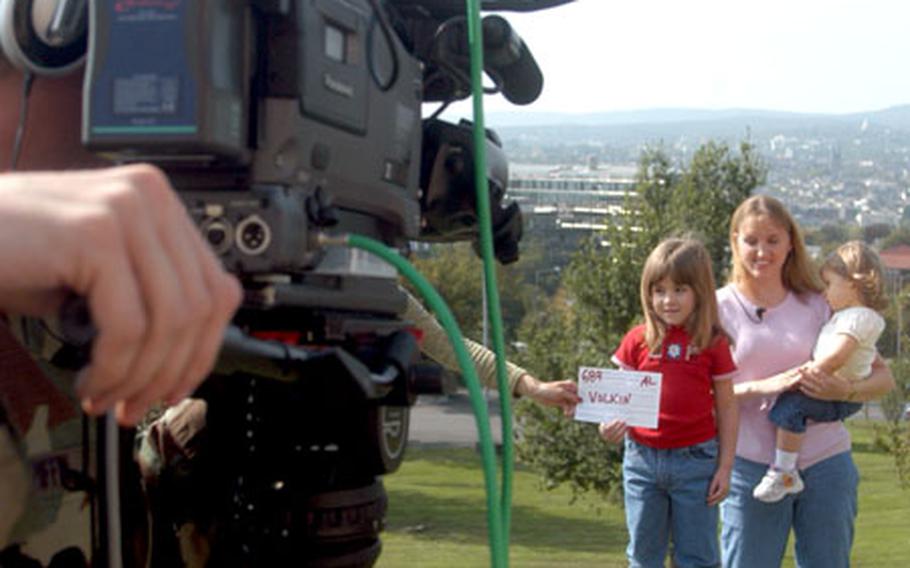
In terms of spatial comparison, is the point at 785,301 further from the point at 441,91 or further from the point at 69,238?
the point at 69,238

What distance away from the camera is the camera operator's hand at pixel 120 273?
2.36 ft

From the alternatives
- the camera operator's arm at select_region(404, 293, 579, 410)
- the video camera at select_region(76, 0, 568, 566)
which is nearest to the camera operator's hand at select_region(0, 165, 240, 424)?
the video camera at select_region(76, 0, 568, 566)

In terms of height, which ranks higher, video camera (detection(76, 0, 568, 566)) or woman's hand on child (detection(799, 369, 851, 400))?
video camera (detection(76, 0, 568, 566))

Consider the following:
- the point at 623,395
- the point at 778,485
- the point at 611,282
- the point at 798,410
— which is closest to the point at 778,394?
the point at 798,410

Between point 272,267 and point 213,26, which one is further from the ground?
point 213,26

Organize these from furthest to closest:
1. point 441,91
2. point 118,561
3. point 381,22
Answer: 1. point 441,91
2. point 381,22
3. point 118,561

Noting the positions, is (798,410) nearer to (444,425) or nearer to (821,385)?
(821,385)

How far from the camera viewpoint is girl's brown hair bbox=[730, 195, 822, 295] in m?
4.85

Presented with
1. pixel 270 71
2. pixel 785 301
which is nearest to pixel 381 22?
pixel 270 71

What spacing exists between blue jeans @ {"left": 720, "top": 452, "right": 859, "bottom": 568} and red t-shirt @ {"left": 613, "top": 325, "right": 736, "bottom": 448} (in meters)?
0.22

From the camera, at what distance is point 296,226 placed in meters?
1.58

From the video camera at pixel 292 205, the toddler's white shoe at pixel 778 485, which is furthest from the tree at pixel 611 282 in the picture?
the video camera at pixel 292 205

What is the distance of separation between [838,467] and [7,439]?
146 inches

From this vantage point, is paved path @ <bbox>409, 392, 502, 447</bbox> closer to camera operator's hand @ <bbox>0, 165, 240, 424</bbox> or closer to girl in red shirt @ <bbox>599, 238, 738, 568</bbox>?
girl in red shirt @ <bbox>599, 238, 738, 568</bbox>
